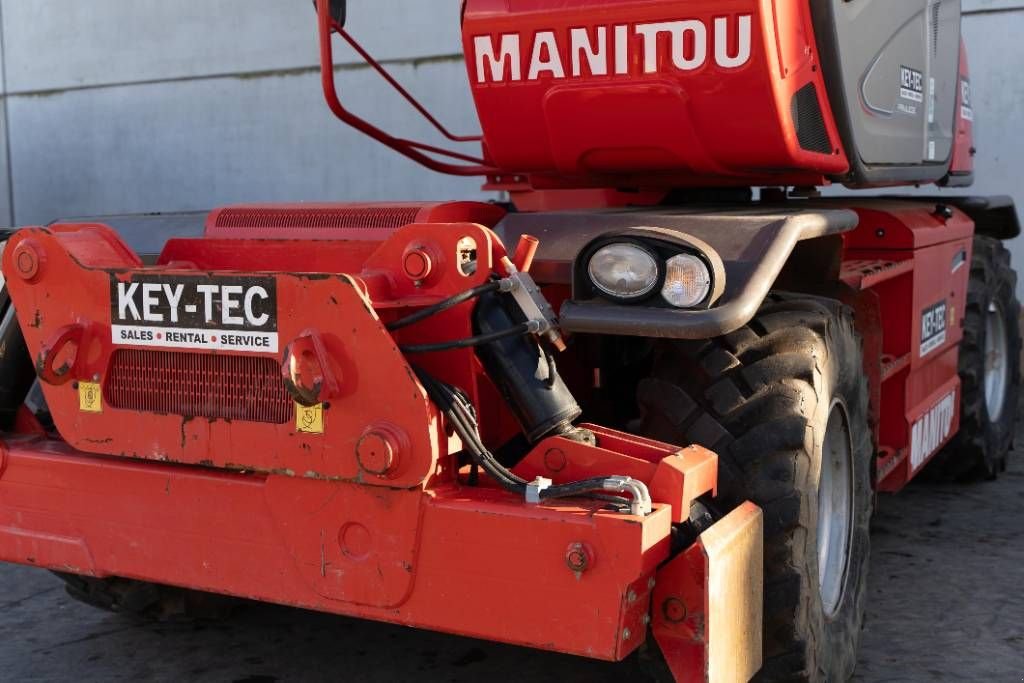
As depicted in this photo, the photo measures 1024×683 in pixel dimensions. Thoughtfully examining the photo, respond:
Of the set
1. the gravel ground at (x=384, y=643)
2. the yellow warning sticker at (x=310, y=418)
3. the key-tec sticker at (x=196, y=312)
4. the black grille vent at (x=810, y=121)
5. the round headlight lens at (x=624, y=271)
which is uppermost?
the black grille vent at (x=810, y=121)

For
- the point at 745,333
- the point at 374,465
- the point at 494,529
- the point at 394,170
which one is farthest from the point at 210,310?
the point at 394,170

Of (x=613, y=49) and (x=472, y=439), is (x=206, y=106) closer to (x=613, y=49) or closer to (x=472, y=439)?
(x=613, y=49)

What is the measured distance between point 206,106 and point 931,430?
307 inches

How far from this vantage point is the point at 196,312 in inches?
117

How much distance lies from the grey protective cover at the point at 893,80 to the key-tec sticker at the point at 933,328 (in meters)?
0.54

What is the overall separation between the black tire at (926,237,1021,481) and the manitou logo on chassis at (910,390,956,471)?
39 centimetres

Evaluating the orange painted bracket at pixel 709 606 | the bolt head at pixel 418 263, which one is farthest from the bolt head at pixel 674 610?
the bolt head at pixel 418 263

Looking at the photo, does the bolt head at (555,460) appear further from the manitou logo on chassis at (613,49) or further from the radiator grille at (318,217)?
the manitou logo on chassis at (613,49)

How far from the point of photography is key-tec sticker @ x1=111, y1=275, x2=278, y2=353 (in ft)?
9.48

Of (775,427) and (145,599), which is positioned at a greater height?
(775,427)

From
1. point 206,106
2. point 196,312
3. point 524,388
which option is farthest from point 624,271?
point 206,106

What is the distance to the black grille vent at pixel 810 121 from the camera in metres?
3.82

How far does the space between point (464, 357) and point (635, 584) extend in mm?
690

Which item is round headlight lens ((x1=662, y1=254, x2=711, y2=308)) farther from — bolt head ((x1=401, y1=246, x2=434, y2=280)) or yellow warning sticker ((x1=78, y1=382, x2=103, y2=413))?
yellow warning sticker ((x1=78, y1=382, x2=103, y2=413))
